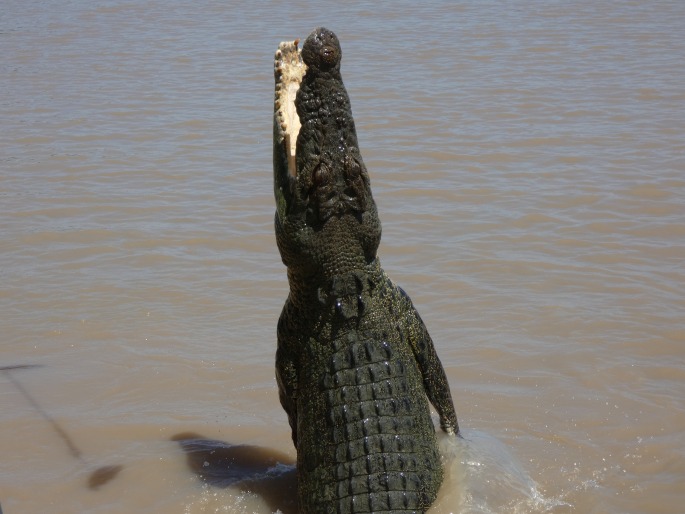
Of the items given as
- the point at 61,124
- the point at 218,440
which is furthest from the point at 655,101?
the point at 218,440

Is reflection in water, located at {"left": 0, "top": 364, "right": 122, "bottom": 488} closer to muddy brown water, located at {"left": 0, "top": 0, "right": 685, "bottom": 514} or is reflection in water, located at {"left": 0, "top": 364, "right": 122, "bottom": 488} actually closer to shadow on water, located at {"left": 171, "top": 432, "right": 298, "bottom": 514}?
muddy brown water, located at {"left": 0, "top": 0, "right": 685, "bottom": 514}

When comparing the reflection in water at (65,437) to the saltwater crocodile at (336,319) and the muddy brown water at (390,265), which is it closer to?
the muddy brown water at (390,265)

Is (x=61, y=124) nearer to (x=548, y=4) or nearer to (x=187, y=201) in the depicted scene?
(x=187, y=201)

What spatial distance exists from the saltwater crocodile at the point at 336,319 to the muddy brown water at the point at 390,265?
399 mm

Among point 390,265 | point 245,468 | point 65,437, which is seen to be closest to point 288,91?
point 245,468

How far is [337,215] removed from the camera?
3.53 meters

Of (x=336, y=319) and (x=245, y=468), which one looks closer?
(x=336, y=319)

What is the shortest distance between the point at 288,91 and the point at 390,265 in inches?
109

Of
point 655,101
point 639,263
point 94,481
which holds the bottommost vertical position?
point 94,481

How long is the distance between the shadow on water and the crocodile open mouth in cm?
135

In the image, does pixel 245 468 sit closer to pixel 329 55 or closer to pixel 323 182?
pixel 323 182

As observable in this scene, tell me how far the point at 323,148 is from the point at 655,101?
695 cm

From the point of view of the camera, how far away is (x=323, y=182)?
3.48 m

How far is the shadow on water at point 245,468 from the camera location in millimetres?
3977
